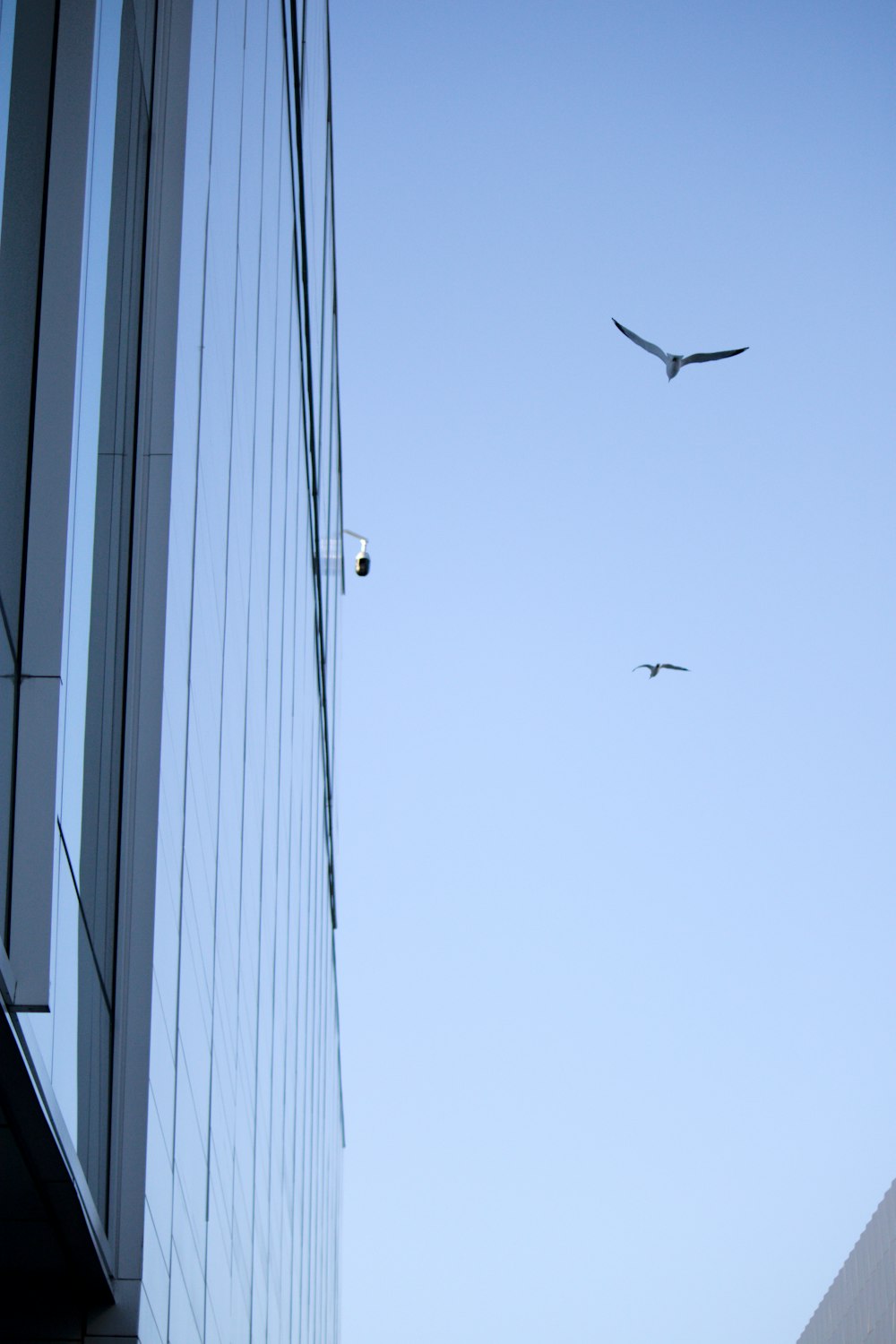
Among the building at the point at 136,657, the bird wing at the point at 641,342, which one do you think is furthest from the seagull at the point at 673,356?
the building at the point at 136,657

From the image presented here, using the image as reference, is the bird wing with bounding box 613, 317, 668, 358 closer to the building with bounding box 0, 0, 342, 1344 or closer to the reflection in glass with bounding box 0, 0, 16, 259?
the building with bounding box 0, 0, 342, 1344

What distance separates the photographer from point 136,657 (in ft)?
30.1

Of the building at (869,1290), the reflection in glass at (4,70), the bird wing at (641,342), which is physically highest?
the bird wing at (641,342)

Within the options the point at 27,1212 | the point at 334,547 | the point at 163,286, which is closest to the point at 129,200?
the point at 163,286

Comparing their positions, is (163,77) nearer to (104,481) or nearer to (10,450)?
(104,481)

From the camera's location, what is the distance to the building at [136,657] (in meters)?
6.93

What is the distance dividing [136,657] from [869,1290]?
2732 centimetres

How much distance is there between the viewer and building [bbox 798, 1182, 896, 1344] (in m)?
29.2

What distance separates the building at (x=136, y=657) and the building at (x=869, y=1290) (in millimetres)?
16320

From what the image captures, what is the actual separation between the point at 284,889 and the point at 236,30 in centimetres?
970

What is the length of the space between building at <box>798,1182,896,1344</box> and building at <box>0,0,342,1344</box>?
1632 centimetres

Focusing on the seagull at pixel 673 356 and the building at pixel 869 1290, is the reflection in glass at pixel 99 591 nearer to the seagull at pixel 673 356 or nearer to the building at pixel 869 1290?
the seagull at pixel 673 356

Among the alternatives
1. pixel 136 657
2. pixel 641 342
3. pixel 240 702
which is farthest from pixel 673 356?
pixel 136 657

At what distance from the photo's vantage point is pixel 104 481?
8.62 metres
